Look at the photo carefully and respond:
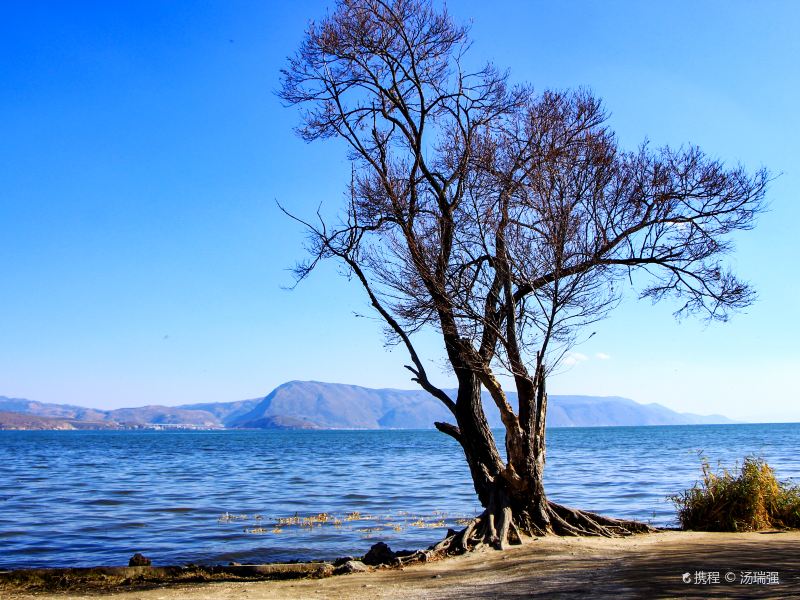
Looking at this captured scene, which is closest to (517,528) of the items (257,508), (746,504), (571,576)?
(571,576)

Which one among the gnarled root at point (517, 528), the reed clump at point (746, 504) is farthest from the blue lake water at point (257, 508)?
the gnarled root at point (517, 528)

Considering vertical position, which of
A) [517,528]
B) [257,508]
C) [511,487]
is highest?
[511,487]

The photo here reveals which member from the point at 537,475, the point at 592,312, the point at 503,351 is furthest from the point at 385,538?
the point at 592,312

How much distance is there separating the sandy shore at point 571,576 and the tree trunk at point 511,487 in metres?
0.58

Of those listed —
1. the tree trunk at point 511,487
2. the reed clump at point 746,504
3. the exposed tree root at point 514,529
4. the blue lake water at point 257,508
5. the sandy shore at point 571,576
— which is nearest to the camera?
the sandy shore at point 571,576

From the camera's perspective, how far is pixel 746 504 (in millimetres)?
14906

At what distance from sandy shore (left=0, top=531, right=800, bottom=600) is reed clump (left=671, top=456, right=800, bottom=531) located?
1.68 m

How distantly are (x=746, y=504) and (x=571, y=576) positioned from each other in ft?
22.1

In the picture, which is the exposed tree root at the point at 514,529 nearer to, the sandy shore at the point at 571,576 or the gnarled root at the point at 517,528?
the gnarled root at the point at 517,528

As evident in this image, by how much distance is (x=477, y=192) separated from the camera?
45.0ft

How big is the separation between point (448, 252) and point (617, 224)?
309 centimetres

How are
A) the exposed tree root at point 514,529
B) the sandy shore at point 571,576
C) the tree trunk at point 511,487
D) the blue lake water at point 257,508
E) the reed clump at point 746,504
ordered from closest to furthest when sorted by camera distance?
the sandy shore at point 571,576
the exposed tree root at point 514,529
the tree trunk at point 511,487
the reed clump at point 746,504
the blue lake water at point 257,508

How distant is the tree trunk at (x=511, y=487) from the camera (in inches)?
520

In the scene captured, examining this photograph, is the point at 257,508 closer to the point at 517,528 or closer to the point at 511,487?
the point at 511,487
